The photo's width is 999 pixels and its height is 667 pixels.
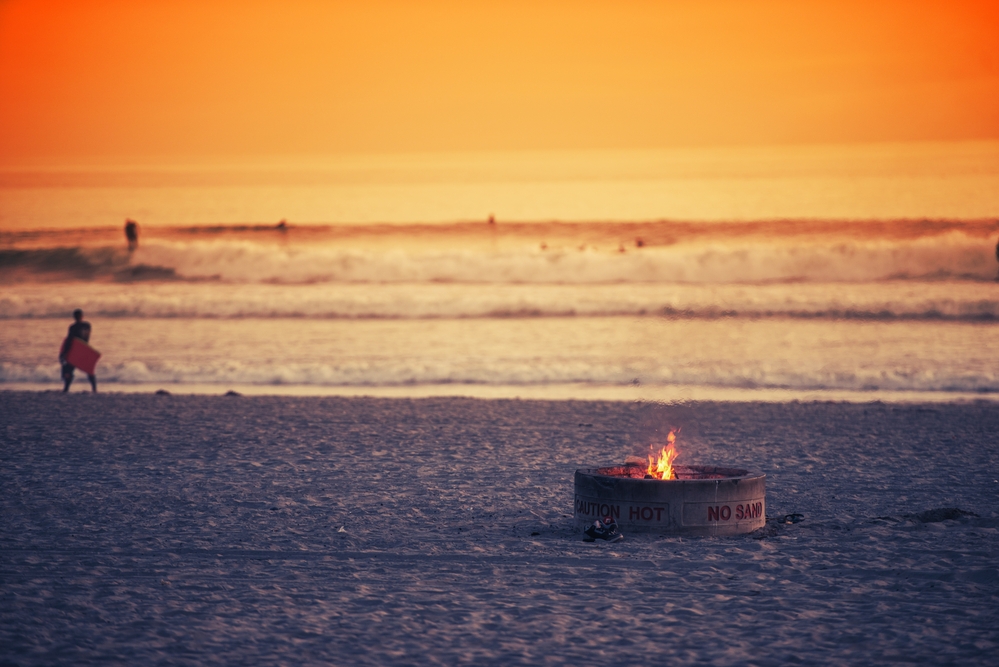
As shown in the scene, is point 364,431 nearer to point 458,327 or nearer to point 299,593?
point 299,593

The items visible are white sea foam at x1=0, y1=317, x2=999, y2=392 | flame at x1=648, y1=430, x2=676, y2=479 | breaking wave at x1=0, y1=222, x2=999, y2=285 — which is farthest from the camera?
breaking wave at x1=0, y1=222, x2=999, y2=285

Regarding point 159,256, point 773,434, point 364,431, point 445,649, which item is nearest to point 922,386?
point 773,434

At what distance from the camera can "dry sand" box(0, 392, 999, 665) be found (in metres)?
5.25

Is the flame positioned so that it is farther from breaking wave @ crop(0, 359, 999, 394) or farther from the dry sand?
breaking wave @ crop(0, 359, 999, 394)

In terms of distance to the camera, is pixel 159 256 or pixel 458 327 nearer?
pixel 458 327

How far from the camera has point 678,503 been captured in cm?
740

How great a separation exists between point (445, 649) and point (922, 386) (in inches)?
544

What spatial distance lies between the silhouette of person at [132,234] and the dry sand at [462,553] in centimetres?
3629

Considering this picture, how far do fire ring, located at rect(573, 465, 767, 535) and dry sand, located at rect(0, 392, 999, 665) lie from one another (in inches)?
6.3

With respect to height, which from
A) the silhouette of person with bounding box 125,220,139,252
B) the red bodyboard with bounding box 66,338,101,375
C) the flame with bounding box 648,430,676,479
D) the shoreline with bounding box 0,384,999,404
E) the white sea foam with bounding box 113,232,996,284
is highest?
the silhouette of person with bounding box 125,220,139,252

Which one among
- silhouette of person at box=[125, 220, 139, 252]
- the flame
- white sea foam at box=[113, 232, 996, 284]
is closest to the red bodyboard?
the flame

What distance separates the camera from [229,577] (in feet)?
21.1

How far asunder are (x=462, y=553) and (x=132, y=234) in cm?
4490

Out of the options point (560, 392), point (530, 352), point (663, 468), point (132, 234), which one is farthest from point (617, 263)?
point (663, 468)
